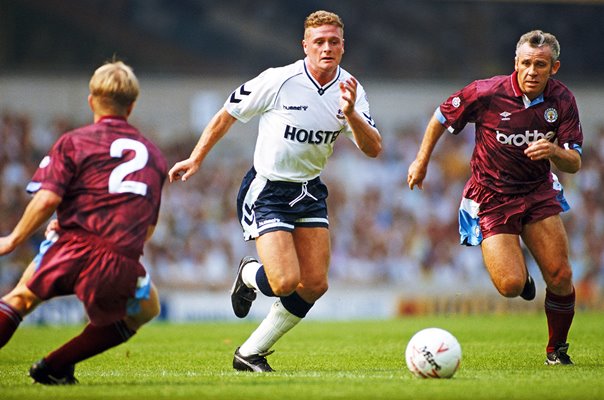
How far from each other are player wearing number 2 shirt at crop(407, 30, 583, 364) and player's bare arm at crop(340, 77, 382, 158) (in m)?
0.62

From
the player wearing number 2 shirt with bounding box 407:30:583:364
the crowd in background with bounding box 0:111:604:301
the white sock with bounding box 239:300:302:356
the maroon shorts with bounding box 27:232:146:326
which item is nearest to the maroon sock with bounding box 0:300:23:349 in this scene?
the maroon shorts with bounding box 27:232:146:326

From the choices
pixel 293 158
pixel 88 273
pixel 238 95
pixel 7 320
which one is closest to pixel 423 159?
pixel 293 158

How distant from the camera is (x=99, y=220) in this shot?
6230mm

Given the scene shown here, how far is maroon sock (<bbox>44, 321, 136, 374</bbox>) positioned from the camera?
6375mm

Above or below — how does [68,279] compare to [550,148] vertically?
below

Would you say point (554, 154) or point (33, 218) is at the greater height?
point (554, 154)

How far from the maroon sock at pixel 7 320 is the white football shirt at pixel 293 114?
2780 millimetres

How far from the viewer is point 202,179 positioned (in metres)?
22.3

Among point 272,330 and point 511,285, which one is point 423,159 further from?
point 272,330

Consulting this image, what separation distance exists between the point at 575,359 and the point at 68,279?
4.90m

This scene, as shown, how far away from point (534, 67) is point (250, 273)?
3.01 metres

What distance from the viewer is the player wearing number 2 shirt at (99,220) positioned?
20.2 ft

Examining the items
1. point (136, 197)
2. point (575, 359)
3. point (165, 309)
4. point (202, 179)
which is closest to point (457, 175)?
point (202, 179)

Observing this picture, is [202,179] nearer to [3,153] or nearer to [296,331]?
[3,153]
